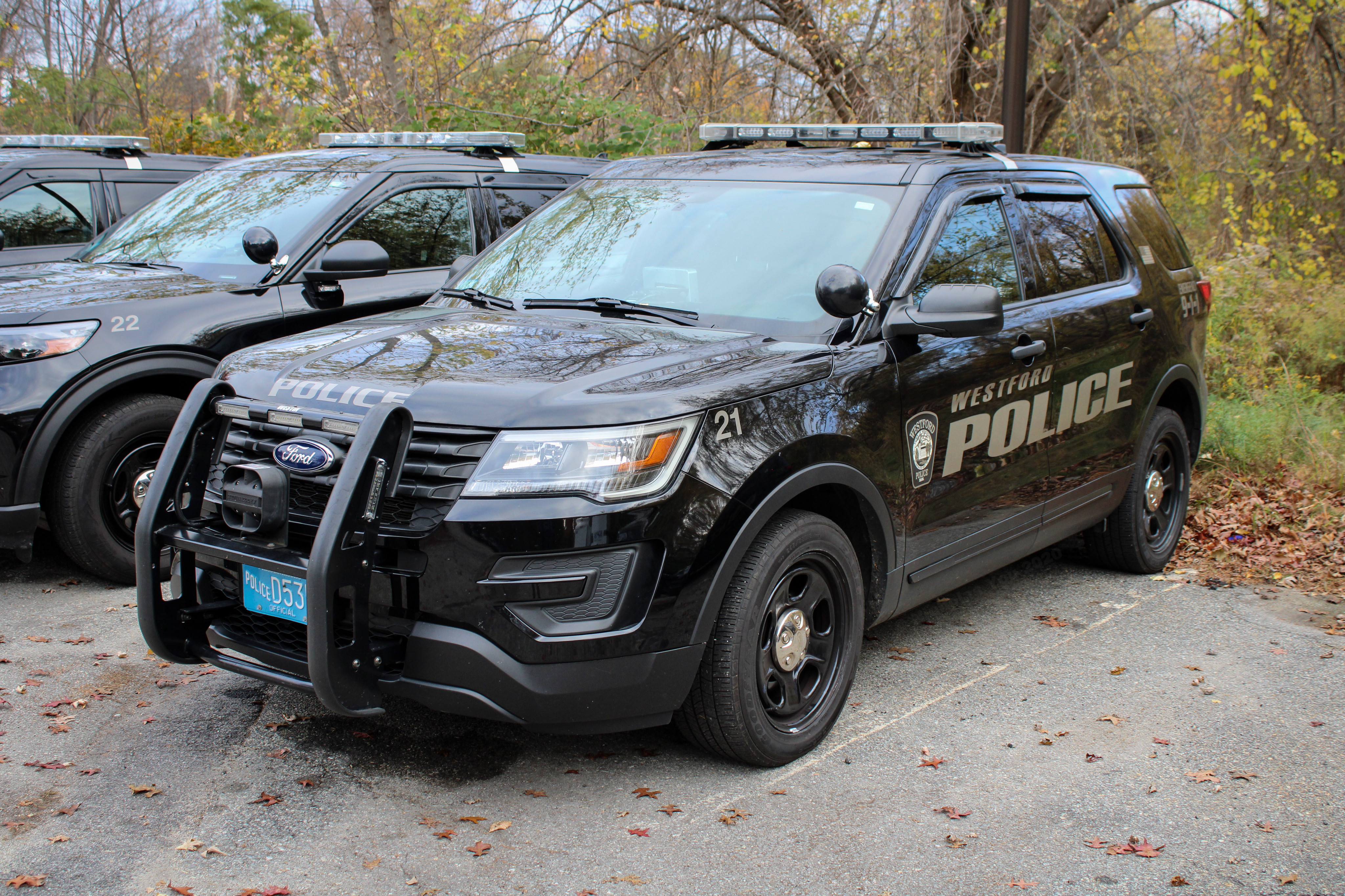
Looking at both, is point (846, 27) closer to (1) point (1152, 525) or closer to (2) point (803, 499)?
(1) point (1152, 525)

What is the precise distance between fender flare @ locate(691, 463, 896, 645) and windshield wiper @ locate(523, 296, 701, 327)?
740 mm

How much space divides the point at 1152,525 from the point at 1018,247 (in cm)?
201

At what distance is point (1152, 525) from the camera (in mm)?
5918

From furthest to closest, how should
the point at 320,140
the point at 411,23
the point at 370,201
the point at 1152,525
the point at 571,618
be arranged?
the point at 411,23 → the point at 320,140 → the point at 370,201 → the point at 1152,525 → the point at 571,618

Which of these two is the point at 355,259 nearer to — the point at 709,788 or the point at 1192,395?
the point at 709,788

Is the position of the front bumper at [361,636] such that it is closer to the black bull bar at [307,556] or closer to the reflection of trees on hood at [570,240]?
the black bull bar at [307,556]

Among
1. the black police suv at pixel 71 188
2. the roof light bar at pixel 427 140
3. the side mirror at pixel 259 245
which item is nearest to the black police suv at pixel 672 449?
the side mirror at pixel 259 245

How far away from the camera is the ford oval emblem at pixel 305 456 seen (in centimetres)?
322

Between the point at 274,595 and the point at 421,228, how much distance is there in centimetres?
377

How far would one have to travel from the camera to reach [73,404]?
5.06 metres

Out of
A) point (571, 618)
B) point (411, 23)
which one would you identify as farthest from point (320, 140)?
point (411, 23)

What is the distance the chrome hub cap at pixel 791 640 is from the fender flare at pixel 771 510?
33 cm

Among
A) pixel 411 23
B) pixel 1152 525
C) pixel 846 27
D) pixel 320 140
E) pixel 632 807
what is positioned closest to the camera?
pixel 632 807

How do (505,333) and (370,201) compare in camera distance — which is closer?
(505,333)
